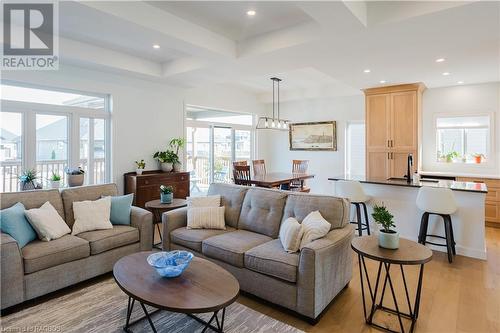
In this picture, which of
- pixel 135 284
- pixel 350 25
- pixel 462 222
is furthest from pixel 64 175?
pixel 462 222

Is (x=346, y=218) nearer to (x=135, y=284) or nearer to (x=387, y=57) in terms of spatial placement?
(x=135, y=284)

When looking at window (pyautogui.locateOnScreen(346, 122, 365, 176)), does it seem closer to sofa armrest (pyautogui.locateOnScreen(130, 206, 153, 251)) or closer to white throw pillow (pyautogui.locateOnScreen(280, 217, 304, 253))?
white throw pillow (pyautogui.locateOnScreen(280, 217, 304, 253))

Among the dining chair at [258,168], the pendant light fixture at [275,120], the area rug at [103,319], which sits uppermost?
the pendant light fixture at [275,120]

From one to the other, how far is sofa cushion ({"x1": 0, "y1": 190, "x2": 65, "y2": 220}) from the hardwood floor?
7.50ft

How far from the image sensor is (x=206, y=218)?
340 cm

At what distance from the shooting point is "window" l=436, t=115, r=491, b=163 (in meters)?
5.75

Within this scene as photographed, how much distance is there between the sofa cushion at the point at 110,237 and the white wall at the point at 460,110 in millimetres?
5898

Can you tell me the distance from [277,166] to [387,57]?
4928 millimetres

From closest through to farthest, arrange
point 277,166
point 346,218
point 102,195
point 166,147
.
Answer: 1. point 346,218
2. point 102,195
3. point 166,147
4. point 277,166

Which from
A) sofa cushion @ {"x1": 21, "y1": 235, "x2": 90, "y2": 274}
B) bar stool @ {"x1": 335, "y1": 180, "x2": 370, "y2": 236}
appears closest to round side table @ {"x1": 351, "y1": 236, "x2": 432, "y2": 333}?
bar stool @ {"x1": 335, "y1": 180, "x2": 370, "y2": 236}

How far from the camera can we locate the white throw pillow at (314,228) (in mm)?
2582

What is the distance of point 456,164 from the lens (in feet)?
19.5

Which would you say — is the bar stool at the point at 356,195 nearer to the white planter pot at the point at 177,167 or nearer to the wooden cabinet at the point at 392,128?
the wooden cabinet at the point at 392,128

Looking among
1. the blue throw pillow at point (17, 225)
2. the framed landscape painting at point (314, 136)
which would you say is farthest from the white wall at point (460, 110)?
the blue throw pillow at point (17, 225)
